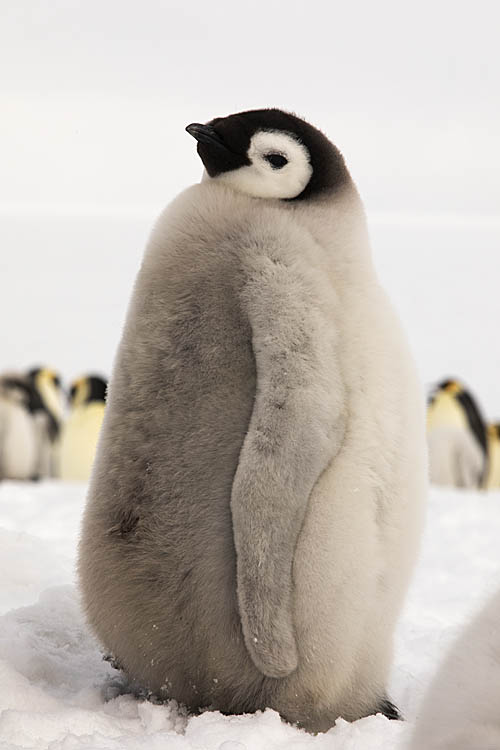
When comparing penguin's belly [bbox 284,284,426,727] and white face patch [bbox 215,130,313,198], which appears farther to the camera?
white face patch [bbox 215,130,313,198]

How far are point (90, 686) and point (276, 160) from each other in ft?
3.37

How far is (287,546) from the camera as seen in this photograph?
1.88 meters

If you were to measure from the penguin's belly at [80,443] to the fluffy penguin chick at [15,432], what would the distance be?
0.29 meters

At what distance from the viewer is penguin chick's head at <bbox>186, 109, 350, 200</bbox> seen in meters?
2.06

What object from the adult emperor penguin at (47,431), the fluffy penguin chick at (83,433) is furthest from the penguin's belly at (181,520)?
the adult emperor penguin at (47,431)

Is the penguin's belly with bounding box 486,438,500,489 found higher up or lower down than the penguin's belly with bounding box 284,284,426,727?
lower down

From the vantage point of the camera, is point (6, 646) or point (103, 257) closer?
point (6, 646)

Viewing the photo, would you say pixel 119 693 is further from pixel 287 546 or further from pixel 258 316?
pixel 258 316

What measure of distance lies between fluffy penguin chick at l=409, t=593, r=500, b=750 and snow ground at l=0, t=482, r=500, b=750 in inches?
4.2

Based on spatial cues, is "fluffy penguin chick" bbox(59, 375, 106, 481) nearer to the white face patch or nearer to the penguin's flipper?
the white face patch

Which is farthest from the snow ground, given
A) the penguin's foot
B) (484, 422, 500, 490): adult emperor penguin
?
(484, 422, 500, 490): adult emperor penguin

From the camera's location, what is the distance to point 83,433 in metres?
9.12

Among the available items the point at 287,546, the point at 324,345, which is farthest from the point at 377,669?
the point at 324,345

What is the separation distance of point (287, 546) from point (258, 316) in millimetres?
387
